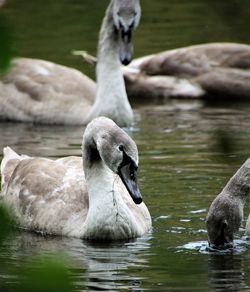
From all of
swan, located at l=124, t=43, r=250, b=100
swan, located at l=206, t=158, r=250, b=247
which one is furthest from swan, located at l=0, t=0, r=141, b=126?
swan, located at l=206, t=158, r=250, b=247

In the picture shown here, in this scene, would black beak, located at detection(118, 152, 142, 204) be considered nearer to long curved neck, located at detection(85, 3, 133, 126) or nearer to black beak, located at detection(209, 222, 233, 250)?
black beak, located at detection(209, 222, 233, 250)

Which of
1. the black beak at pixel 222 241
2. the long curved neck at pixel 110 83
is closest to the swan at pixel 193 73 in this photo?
the long curved neck at pixel 110 83

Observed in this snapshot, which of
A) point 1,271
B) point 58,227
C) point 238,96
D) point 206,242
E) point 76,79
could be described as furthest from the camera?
point 238,96

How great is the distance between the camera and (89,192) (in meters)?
8.41

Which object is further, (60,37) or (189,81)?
(60,37)

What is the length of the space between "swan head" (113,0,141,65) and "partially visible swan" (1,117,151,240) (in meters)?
4.58

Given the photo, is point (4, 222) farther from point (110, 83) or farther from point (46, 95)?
point (46, 95)

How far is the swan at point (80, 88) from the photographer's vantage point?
13953 millimetres

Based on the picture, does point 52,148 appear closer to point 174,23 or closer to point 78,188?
Answer: point 78,188

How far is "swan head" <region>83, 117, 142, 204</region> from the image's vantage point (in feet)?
25.4

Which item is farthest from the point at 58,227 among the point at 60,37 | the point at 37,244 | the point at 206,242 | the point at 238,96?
the point at 60,37

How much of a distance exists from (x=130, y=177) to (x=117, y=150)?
0.85ft

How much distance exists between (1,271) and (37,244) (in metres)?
1.37

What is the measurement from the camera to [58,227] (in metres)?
8.55
